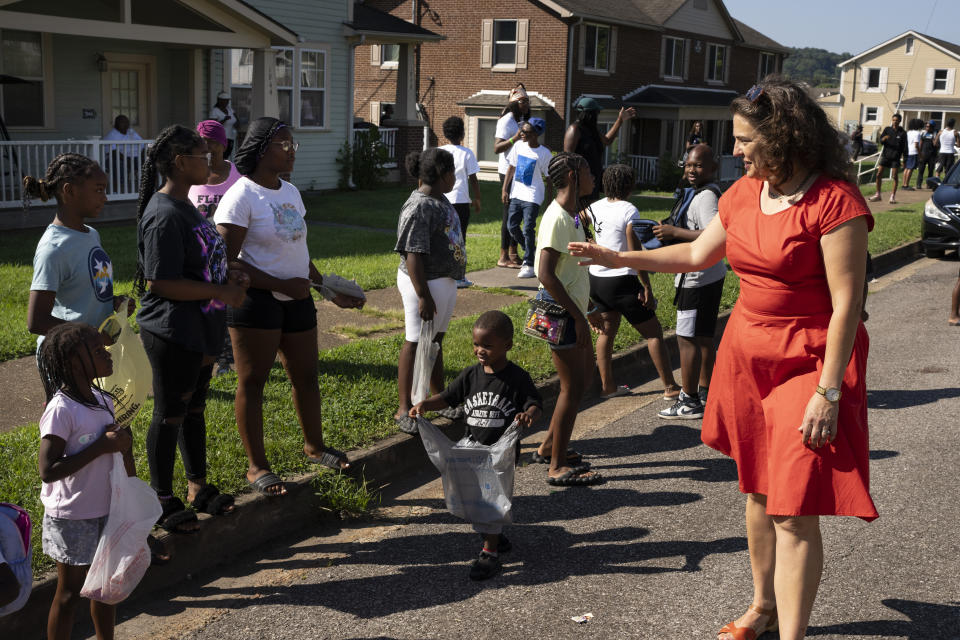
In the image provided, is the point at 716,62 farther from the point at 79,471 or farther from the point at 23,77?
the point at 79,471

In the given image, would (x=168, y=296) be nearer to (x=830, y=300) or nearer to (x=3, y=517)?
(x=3, y=517)

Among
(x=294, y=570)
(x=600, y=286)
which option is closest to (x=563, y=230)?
(x=600, y=286)

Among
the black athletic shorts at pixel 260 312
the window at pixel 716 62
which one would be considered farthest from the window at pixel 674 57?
the black athletic shorts at pixel 260 312

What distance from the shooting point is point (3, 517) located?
8.62 feet

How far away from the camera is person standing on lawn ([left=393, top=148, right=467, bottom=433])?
580cm

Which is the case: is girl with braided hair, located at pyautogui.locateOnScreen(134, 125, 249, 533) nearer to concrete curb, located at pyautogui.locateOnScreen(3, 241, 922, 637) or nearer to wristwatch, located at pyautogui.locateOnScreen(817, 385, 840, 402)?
concrete curb, located at pyautogui.locateOnScreen(3, 241, 922, 637)

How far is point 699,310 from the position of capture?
A: 6730 millimetres

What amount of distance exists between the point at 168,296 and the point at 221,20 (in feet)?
45.2

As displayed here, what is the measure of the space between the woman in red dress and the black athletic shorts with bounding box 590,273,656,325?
337cm

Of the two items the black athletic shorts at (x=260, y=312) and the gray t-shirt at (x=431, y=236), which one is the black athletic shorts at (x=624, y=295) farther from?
the black athletic shorts at (x=260, y=312)

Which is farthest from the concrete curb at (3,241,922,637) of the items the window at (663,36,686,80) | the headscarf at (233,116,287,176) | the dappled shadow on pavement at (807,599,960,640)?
the window at (663,36,686,80)

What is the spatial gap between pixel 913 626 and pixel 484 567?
1.83 meters

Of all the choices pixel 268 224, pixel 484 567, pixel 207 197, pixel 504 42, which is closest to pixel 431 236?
pixel 268 224

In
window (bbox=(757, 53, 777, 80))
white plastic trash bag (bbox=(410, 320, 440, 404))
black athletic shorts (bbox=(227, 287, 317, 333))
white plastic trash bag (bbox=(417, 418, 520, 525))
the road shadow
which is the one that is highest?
window (bbox=(757, 53, 777, 80))
